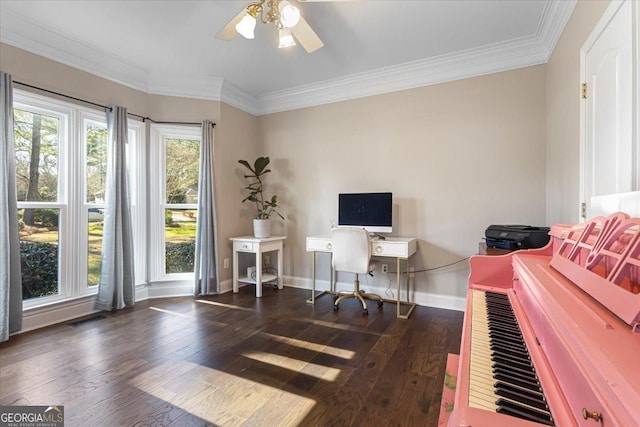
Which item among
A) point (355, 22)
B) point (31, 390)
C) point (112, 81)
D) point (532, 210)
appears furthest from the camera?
point (112, 81)

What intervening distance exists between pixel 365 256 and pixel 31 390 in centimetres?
251

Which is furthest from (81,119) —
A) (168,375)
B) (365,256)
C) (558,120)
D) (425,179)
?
(558,120)

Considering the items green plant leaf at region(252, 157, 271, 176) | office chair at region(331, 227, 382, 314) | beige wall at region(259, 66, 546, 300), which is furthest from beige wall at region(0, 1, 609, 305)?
office chair at region(331, 227, 382, 314)

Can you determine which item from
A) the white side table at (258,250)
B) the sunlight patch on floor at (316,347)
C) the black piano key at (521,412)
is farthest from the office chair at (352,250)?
the black piano key at (521,412)

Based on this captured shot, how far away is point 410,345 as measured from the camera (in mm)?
2271

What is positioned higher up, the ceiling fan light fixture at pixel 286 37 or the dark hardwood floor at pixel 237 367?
the ceiling fan light fixture at pixel 286 37

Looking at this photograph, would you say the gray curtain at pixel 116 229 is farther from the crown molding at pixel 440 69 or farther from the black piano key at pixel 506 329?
the black piano key at pixel 506 329

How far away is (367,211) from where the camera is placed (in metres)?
3.32

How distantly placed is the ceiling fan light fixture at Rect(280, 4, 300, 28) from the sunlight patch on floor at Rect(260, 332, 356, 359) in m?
2.28

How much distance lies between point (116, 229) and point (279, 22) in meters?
2.55

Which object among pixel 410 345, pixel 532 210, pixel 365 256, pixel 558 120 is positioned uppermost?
pixel 558 120

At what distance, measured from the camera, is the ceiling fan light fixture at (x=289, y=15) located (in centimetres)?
180

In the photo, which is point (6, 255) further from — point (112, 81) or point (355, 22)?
point (355, 22)

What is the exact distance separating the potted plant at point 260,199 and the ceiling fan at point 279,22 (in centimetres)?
182
